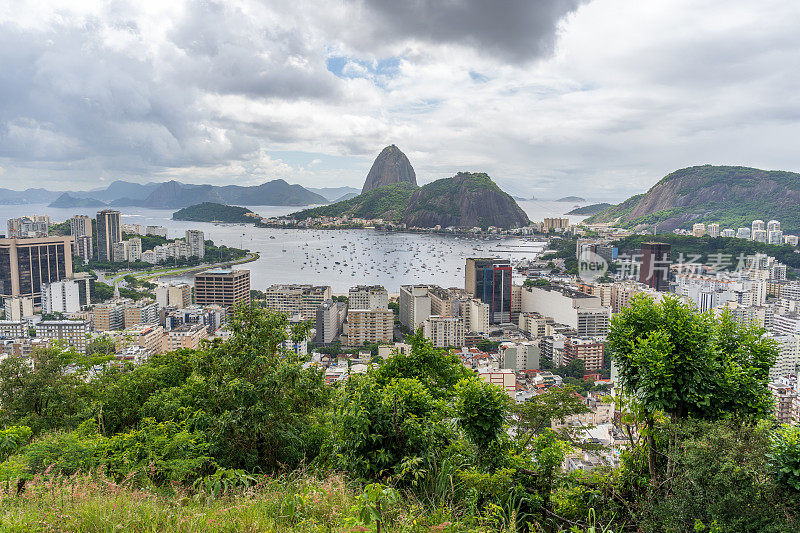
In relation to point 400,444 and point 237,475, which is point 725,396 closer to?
point 400,444

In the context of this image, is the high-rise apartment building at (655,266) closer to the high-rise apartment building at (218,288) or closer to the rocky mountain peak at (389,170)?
the high-rise apartment building at (218,288)

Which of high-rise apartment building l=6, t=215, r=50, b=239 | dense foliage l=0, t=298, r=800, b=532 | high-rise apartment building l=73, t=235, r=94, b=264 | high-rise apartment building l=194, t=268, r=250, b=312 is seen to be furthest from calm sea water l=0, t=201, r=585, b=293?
dense foliage l=0, t=298, r=800, b=532

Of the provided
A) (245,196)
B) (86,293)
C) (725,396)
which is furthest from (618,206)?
(245,196)

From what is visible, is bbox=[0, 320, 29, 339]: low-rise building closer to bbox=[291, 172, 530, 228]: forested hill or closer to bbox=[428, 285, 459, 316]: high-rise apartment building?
bbox=[428, 285, 459, 316]: high-rise apartment building

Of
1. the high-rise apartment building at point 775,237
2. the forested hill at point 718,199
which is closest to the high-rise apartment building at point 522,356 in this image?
the high-rise apartment building at point 775,237

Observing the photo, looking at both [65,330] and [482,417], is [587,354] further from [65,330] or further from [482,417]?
[65,330]

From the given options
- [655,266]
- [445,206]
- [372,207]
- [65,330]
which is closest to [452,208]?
[445,206]
